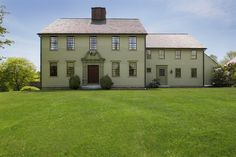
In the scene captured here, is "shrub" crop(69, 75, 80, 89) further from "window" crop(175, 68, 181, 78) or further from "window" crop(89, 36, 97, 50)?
"window" crop(175, 68, 181, 78)

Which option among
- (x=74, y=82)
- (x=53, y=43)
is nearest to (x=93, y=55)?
(x=74, y=82)

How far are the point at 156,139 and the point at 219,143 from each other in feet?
5.46

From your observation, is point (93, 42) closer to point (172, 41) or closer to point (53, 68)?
point (53, 68)

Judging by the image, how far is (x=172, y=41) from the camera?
38000 millimetres

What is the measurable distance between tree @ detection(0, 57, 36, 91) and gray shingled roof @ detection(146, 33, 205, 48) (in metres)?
19.0

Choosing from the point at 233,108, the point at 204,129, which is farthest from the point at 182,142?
the point at 233,108

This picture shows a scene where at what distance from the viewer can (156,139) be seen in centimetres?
788

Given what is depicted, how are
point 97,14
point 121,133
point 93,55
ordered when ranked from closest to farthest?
1. point 121,133
2. point 93,55
3. point 97,14

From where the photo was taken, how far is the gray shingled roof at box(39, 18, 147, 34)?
30531 mm

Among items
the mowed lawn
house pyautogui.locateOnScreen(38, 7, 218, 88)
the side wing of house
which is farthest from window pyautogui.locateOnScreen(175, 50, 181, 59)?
the mowed lawn

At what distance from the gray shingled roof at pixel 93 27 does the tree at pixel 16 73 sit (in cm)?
1321

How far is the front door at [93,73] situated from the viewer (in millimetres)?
30406

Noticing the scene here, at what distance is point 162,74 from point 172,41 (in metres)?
5.05

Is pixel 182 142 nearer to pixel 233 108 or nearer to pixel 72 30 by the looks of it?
pixel 233 108
